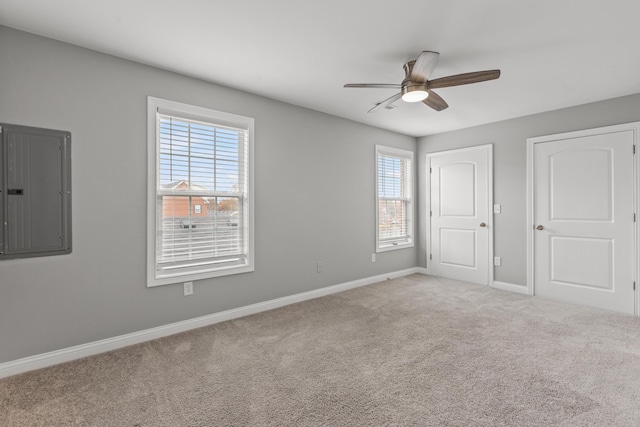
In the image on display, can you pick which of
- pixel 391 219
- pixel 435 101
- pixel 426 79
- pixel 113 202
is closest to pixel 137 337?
pixel 113 202

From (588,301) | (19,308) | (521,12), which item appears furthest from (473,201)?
(19,308)

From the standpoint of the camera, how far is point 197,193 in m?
2.99

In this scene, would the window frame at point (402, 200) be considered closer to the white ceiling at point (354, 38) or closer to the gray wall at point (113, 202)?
the gray wall at point (113, 202)

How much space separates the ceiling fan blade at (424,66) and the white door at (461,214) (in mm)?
2662

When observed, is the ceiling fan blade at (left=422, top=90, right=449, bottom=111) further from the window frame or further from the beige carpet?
the beige carpet

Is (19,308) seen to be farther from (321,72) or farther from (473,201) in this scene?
(473,201)

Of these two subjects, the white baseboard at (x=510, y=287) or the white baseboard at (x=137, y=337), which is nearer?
the white baseboard at (x=137, y=337)

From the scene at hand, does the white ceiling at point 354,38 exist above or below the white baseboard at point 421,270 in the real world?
above

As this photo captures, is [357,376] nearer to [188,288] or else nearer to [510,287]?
[188,288]

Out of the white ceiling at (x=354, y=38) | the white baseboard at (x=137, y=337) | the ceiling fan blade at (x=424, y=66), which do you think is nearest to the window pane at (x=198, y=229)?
the white baseboard at (x=137, y=337)

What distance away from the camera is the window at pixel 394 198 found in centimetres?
489

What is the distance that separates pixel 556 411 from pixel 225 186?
311 cm

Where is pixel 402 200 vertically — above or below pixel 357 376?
above

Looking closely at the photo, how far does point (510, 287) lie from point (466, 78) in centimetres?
326
